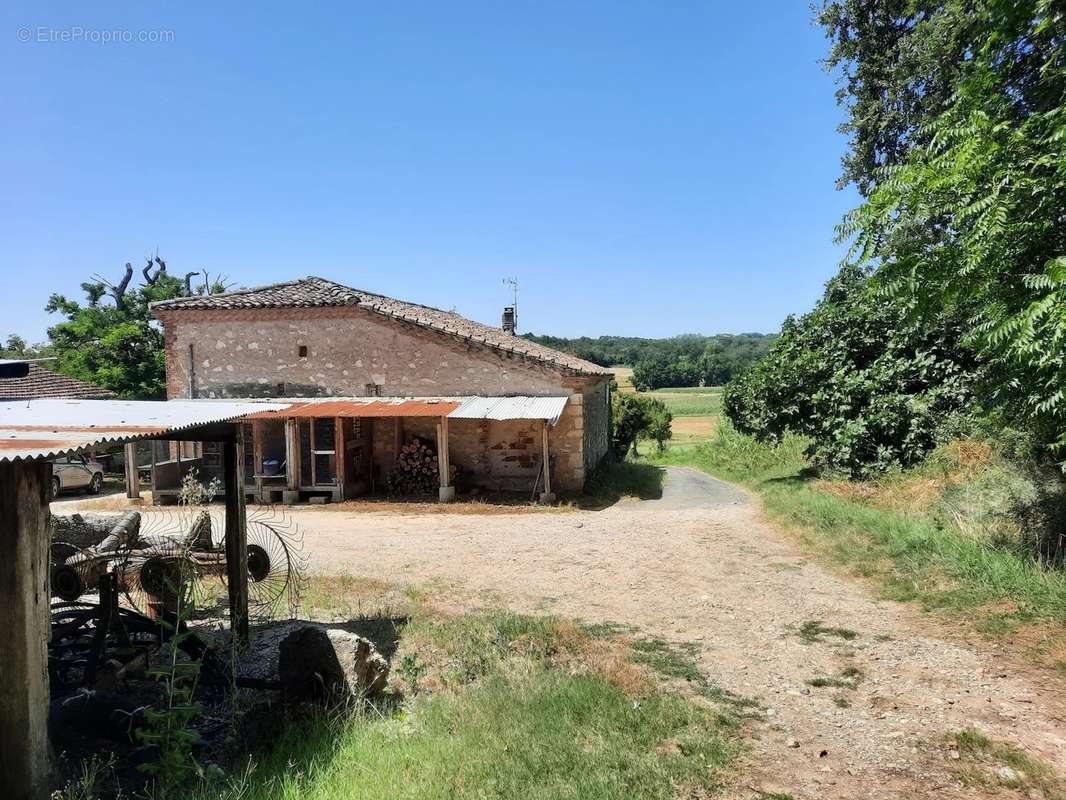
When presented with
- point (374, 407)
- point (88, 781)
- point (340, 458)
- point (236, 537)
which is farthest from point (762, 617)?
point (340, 458)

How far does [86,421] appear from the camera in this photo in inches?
180

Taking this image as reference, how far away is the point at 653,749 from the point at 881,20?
53.0 feet

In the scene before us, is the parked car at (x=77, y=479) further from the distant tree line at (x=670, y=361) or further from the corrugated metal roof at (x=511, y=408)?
the distant tree line at (x=670, y=361)

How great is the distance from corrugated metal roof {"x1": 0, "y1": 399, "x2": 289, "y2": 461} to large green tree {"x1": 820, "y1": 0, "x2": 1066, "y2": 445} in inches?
261

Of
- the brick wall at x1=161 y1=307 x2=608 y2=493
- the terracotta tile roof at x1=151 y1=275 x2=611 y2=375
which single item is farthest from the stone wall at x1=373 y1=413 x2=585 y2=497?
the terracotta tile roof at x1=151 y1=275 x2=611 y2=375

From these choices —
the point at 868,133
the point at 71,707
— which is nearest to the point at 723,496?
the point at 868,133

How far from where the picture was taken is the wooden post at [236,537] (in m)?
5.97

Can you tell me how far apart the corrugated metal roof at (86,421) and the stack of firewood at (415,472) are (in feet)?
34.0

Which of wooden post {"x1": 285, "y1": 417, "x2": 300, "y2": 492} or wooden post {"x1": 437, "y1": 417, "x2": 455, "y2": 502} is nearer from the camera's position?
wooden post {"x1": 437, "y1": 417, "x2": 455, "y2": 502}

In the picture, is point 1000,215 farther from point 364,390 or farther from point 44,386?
point 44,386

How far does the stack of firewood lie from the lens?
16562mm

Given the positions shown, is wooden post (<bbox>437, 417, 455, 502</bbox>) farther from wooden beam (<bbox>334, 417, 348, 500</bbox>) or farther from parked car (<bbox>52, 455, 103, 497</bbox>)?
parked car (<bbox>52, 455, 103, 497</bbox>)

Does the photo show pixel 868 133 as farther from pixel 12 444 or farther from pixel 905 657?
pixel 12 444

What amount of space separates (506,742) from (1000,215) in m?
6.14
